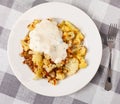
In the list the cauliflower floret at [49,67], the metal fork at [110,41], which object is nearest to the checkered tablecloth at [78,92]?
the metal fork at [110,41]

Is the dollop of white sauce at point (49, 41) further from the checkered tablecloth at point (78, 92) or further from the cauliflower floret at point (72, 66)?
the checkered tablecloth at point (78, 92)

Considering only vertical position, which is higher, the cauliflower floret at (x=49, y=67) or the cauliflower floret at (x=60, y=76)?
the cauliflower floret at (x=49, y=67)

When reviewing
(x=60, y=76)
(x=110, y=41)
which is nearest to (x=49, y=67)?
(x=60, y=76)

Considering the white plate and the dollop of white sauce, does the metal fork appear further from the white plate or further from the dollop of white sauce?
the dollop of white sauce

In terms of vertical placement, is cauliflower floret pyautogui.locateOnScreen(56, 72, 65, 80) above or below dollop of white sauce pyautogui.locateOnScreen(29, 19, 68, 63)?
below

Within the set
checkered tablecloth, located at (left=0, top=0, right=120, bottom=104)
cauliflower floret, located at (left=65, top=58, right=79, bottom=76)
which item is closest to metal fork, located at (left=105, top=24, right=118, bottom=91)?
checkered tablecloth, located at (left=0, top=0, right=120, bottom=104)

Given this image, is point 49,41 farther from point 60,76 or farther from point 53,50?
point 60,76

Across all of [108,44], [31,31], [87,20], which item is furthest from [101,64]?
[31,31]
